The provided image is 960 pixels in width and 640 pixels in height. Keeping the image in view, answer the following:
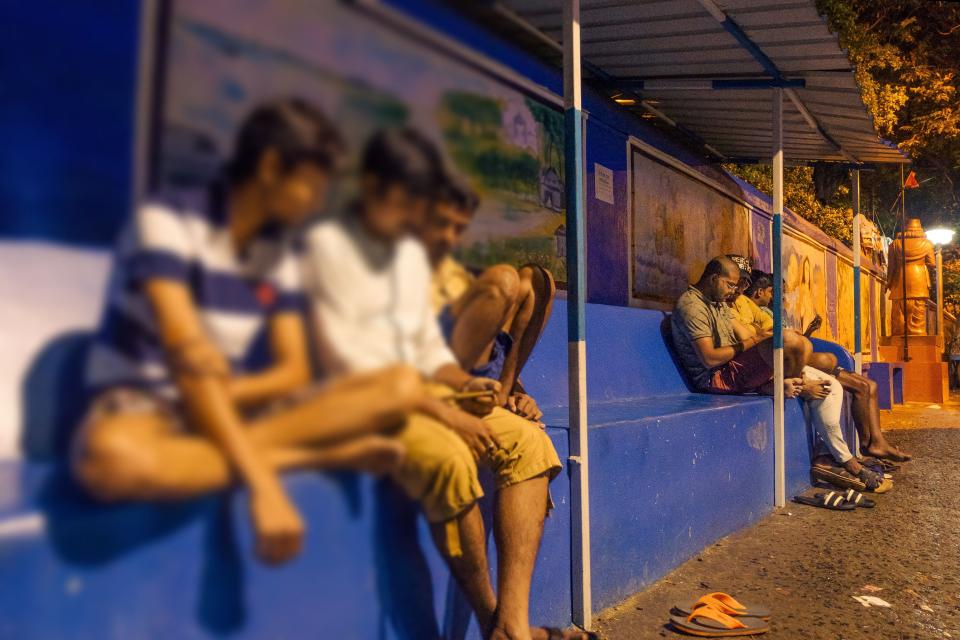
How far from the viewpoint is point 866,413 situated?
7.30m

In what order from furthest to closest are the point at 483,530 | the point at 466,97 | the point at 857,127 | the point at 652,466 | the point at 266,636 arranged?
the point at 857,127, the point at 652,466, the point at 483,530, the point at 466,97, the point at 266,636

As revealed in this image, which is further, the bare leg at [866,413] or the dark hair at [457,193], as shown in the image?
the bare leg at [866,413]

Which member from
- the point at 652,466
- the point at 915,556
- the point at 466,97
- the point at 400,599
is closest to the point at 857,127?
the point at 915,556

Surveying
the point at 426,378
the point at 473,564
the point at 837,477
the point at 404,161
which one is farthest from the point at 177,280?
the point at 837,477

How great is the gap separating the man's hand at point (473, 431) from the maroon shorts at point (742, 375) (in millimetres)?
3615

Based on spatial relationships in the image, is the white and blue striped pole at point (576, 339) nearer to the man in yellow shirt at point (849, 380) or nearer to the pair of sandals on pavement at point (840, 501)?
the pair of sandals on pavement at point (840, 501)

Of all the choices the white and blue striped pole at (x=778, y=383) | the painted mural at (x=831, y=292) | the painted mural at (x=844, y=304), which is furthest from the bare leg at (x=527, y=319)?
the painted mural at (x=844, y=304)

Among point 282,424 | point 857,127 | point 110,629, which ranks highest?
point 857,127

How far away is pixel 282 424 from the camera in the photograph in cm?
177

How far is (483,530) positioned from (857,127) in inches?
204

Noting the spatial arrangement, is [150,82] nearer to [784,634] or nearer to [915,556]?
[784,634]

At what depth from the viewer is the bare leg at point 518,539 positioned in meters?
2.71

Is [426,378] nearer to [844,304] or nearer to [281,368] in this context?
[281,368]

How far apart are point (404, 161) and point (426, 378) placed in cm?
55
